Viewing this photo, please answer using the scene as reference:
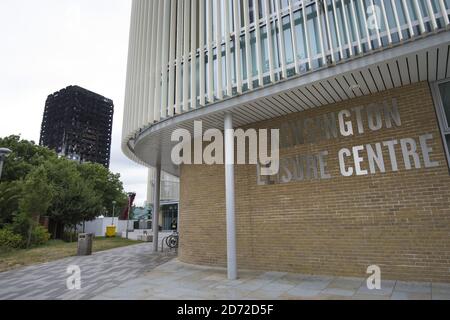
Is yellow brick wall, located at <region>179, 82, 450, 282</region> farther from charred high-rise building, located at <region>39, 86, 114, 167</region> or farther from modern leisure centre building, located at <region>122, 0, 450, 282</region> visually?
charred high-rise building, located at <region>39, 86, 114, 167</region>

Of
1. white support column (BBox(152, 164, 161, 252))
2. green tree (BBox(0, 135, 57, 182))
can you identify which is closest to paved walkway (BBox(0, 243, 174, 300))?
white support column (BBox(152, 164, 161, 252))

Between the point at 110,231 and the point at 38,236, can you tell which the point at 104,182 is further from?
the point at 38,236

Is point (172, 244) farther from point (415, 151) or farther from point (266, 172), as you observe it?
point (415, 151)

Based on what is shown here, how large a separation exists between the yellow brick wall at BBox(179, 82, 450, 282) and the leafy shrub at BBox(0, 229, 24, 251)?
13.1 meters

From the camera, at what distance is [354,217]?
6.99 metres

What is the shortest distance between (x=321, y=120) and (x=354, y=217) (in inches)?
109

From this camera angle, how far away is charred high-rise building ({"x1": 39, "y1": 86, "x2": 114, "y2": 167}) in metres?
82.6

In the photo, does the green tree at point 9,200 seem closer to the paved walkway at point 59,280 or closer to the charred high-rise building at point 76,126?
the paved walkway at point 59,280

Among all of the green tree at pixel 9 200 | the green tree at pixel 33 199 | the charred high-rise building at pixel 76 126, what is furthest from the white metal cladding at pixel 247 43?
the charred high-rise building at pixel 76 126

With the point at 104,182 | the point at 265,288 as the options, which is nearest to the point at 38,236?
the point at 265,288

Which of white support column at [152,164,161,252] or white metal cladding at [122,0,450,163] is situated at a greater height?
white metal cladding at [122,0,450,163]

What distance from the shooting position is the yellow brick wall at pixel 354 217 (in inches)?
243

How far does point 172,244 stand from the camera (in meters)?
16.6
